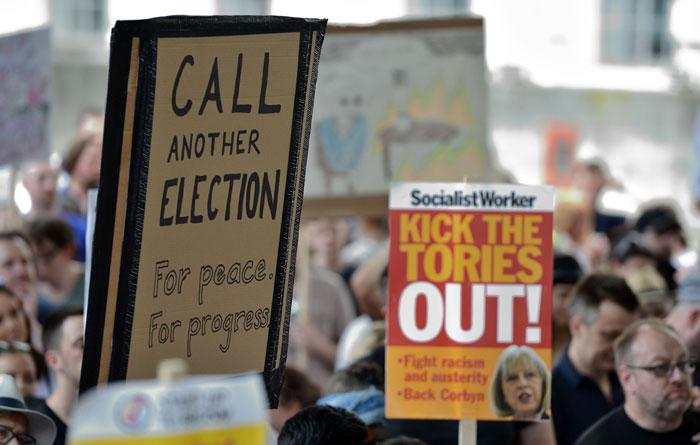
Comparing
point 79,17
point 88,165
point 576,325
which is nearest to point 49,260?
point 88,165

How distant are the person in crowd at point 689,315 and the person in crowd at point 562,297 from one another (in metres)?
0.42

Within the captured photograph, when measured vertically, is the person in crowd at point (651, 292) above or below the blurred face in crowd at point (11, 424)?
above

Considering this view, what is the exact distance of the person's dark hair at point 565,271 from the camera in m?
5.02

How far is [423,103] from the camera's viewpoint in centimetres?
557

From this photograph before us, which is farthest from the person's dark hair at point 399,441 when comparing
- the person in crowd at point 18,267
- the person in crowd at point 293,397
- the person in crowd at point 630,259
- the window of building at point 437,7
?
the window of building at point 437,7

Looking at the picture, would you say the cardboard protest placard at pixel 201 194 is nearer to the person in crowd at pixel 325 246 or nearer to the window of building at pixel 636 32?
the person in crowd at pixel 325 246

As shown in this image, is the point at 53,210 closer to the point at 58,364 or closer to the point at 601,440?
the point at 58,364

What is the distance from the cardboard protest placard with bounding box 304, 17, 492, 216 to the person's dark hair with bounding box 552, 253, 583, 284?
0.58 m

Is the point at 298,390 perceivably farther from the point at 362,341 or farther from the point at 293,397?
the point at 362,341

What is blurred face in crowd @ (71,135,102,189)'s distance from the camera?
624cm

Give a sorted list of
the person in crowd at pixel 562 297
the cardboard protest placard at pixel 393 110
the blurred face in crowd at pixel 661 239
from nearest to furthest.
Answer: the person in crowd at pixel 562 297, the cardboard protest placard at pixel 393 110, the blurred face in crowd at pixel 661 239

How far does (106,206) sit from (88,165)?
4.23 meters

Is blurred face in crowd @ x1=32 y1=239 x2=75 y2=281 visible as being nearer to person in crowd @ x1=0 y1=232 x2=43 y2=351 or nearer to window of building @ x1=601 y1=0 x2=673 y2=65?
person in crowd @ x1=0 y1=232 x2=43 y2=351

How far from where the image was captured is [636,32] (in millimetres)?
22938
